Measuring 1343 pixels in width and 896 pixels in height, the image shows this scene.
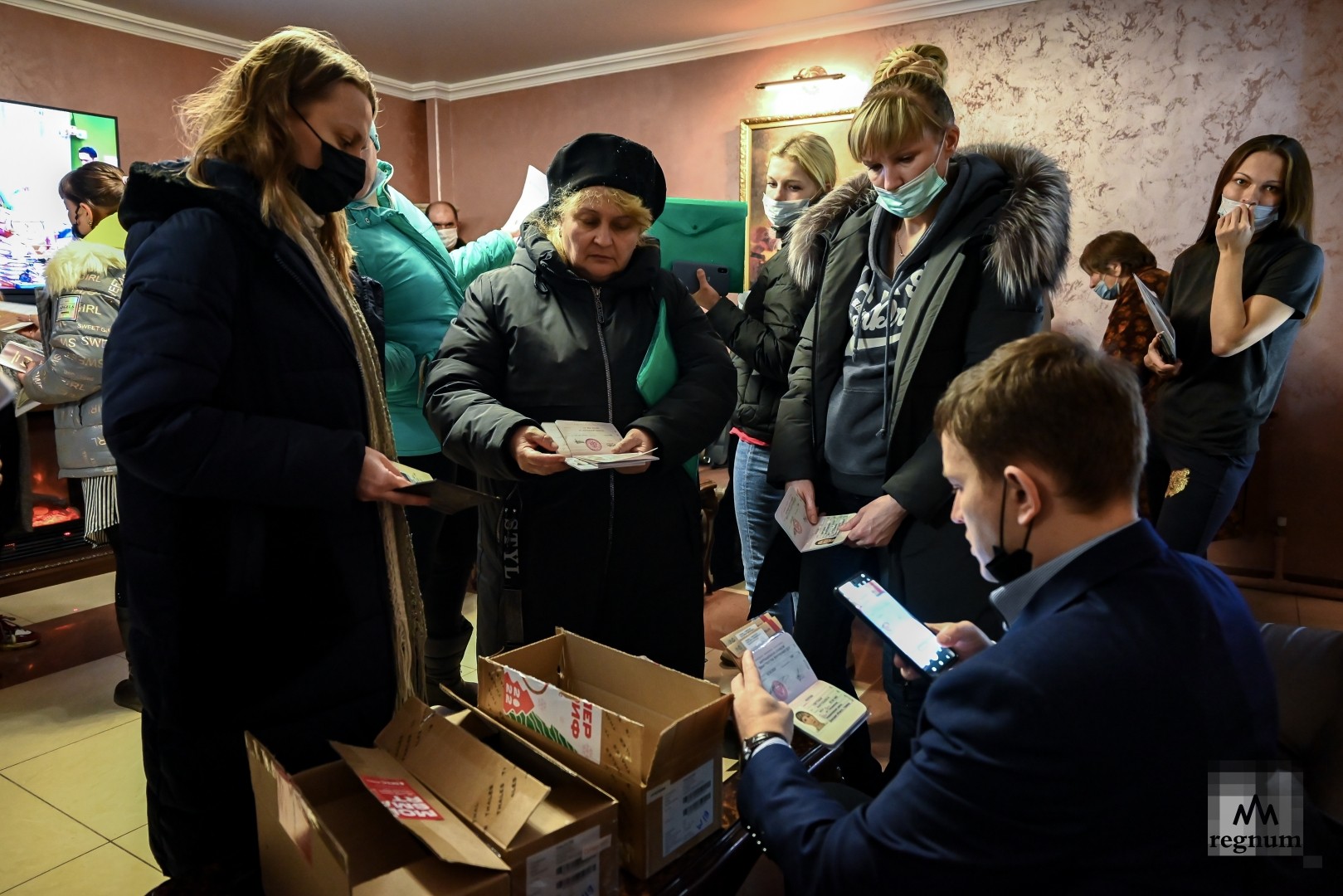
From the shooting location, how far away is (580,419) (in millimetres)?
1771

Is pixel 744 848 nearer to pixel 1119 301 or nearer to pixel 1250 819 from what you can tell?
pixel 1250 819

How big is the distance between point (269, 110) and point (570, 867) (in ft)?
3.68

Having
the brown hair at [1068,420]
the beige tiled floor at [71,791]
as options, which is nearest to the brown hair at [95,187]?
the beige tiled floor at [71,791]

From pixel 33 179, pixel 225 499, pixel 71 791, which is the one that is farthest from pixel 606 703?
pixel 33 179

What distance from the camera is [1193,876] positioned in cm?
82

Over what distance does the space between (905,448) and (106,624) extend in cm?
351

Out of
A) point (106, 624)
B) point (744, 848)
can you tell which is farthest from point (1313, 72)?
point (106, 624)

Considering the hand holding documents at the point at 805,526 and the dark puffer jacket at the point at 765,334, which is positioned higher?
the dark puffer jacket at the point at 765,334

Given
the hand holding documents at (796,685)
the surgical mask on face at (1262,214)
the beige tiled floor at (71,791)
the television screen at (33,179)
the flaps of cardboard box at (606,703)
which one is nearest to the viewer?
the flaps of cardboard box at (606,703)

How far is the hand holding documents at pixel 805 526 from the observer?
1845mm

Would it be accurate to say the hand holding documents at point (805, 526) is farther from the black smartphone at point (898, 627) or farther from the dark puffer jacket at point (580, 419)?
the black smartphone at point (898, 627)

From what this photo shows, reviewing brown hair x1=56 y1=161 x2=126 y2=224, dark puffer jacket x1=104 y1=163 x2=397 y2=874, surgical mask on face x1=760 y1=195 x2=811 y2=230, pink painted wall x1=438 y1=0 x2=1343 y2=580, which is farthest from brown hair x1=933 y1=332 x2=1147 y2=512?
pink painted wall x1=438 y1=0 x2=1343 y2=580

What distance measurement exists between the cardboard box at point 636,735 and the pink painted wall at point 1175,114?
3.91 m

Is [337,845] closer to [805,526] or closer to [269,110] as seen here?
[269,110]
